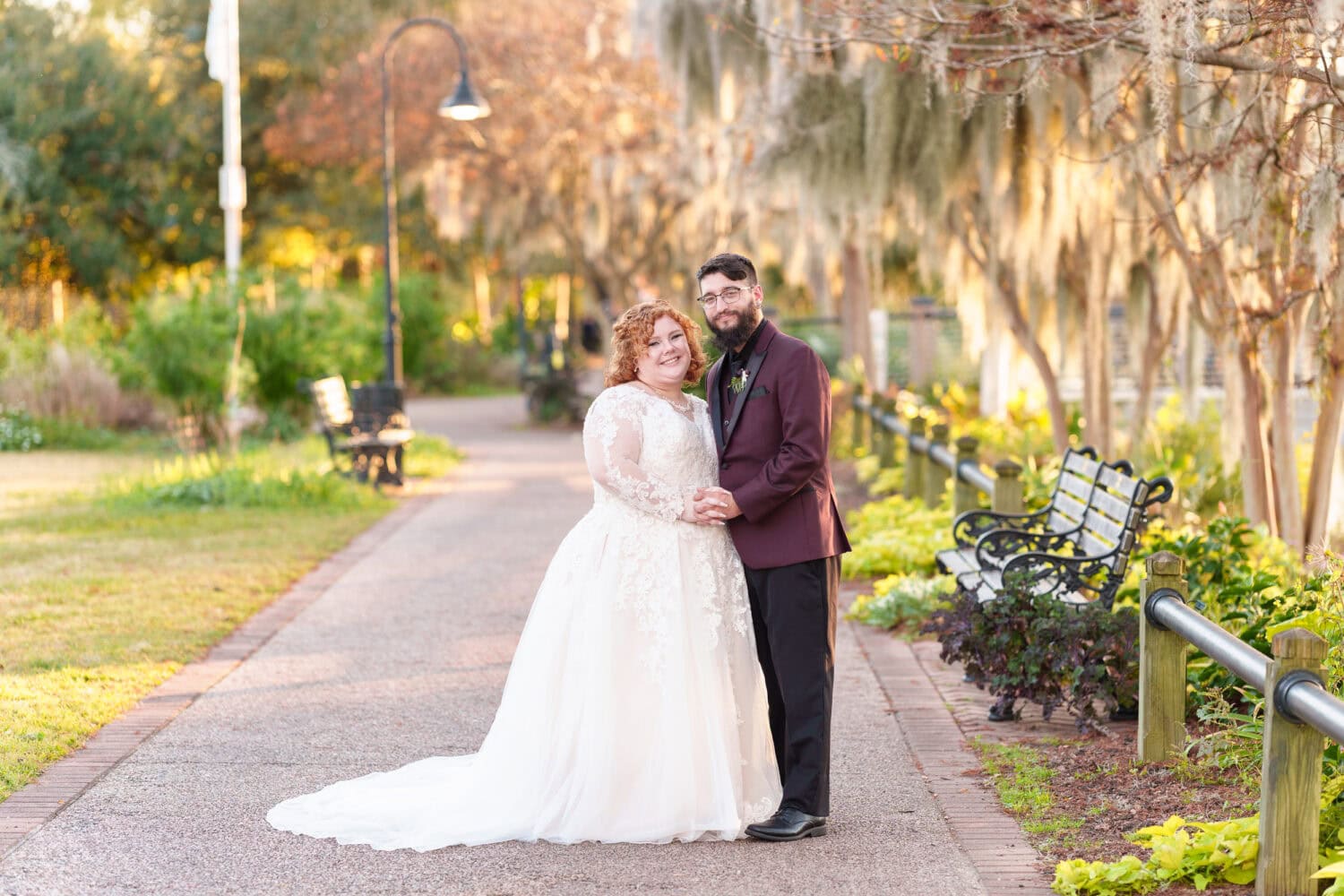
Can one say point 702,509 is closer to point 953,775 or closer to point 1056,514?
point 953,775

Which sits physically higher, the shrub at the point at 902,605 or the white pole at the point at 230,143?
the white pole at the point at 230,143

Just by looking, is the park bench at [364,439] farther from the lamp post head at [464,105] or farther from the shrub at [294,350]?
the lamp post head at [464,105]

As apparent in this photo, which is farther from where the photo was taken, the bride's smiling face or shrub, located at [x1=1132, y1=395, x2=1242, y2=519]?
shrub, located at [x1=1132, y1=395, x2=1242, y2=519]

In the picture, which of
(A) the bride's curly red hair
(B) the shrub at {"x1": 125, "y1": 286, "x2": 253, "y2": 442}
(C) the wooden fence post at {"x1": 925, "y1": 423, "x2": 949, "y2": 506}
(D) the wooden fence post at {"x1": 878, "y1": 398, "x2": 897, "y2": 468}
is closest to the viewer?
(A) the bride's curly red hair

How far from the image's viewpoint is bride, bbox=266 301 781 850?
4789 millimetres

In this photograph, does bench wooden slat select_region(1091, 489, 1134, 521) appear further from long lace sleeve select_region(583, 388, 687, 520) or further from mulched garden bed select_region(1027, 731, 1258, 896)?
long lace sleeve select_region(583, 388, 687, 520)

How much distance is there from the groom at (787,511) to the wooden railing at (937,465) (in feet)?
11.5

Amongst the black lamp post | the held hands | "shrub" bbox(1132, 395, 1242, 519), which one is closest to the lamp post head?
the black lamp post

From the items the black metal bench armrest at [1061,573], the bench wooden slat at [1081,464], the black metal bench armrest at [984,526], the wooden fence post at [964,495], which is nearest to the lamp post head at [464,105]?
the wooden fence post at [964,495]

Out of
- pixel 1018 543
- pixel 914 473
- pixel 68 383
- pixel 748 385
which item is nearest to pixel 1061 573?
pixel 1018 543

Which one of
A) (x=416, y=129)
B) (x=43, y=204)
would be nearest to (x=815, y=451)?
(x=416, y=129)

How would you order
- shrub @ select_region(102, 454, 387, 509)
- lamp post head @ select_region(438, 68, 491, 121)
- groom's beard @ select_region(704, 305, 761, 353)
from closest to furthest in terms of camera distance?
1. groom's beard @ select_region(704, 305, 761, 353)
2. shrub @ select_region(102, 454, 387, 509)
3. lamp post head @ select_region(438, 68, 491, 121)

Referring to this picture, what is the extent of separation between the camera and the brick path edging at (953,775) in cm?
448

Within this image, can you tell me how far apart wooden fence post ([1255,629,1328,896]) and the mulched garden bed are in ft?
0.68
